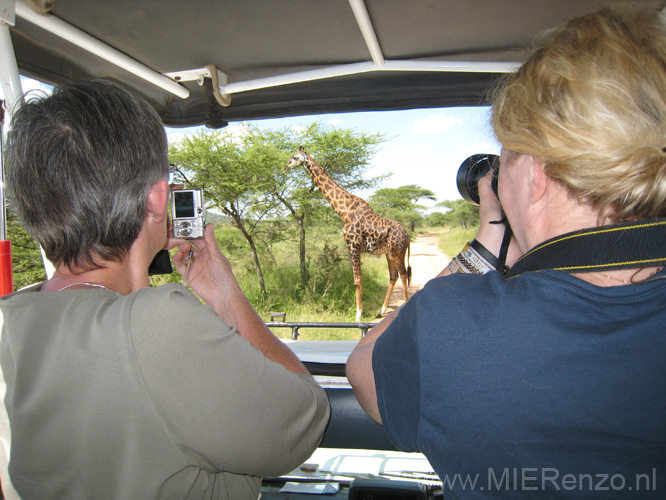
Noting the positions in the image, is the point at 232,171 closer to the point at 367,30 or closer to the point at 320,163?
the point at 320,163

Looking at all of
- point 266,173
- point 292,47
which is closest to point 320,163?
point 266,173

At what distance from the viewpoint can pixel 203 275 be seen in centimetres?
91

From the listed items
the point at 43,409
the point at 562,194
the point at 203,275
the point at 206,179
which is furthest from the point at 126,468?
the point at 206,179

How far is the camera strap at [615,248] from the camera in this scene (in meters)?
0.44

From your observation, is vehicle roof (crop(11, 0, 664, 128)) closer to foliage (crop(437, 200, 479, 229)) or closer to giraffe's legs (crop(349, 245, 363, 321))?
giraffe's legs (crop(349, 245, 363, 321))

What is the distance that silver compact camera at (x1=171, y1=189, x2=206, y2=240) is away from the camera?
87 cm

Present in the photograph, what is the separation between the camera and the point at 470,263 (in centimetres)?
69

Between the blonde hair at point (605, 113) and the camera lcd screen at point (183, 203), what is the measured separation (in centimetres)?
59

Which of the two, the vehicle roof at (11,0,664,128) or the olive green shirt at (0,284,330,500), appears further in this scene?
the vehicle roof at (11,0,664,128)

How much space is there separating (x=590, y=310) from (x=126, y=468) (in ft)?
1.69

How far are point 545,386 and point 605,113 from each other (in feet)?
0.85

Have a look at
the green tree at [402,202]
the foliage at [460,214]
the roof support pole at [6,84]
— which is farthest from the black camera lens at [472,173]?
the foliage at [460,214]

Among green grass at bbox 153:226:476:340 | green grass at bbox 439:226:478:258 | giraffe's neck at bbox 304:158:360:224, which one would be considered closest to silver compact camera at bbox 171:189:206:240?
green grass at bbox 153:226:476:340

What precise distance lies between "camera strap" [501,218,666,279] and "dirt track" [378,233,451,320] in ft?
16.1
